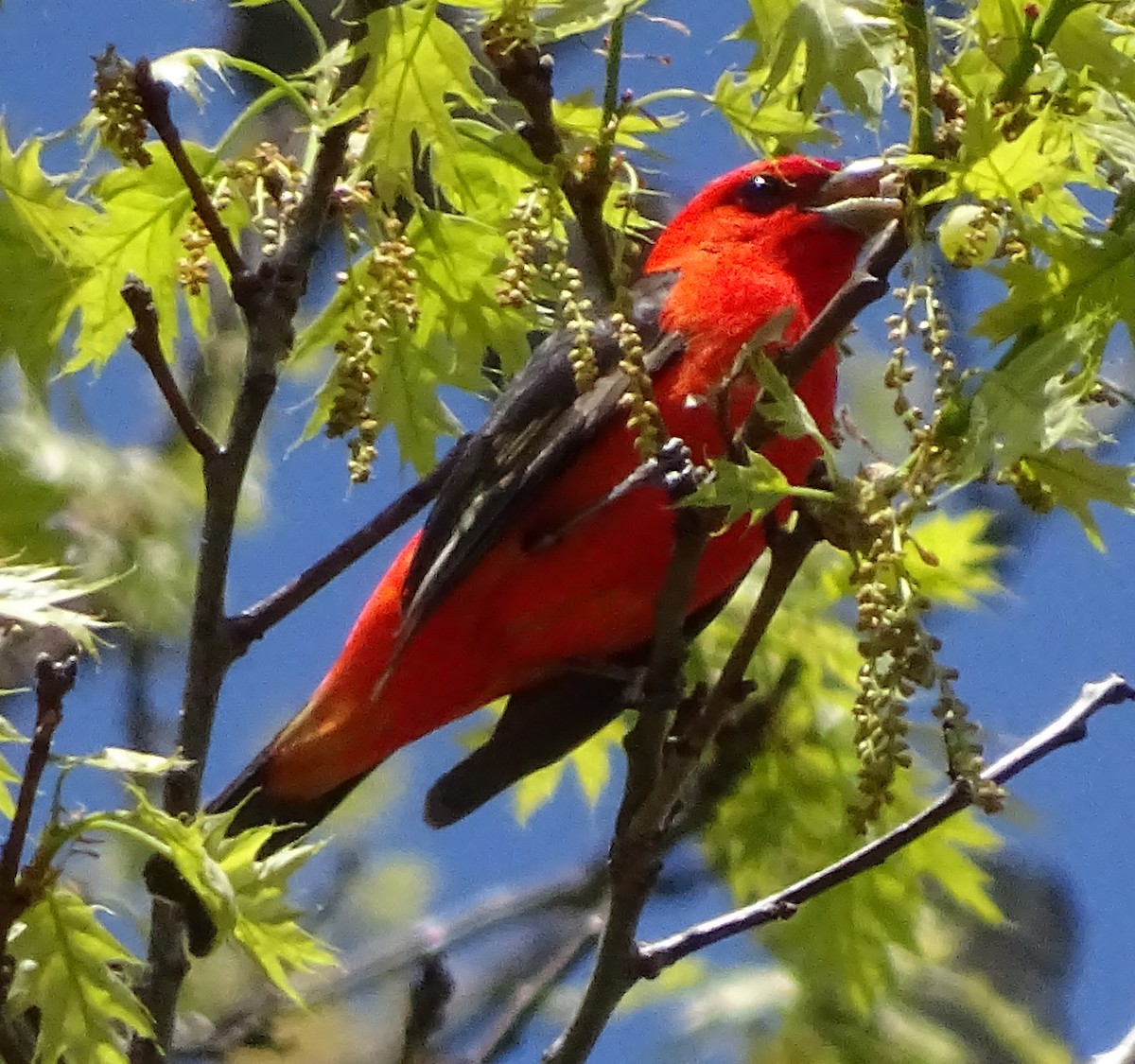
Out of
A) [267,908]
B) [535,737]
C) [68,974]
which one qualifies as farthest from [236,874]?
[535,737]

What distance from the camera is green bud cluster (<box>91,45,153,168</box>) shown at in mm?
1761

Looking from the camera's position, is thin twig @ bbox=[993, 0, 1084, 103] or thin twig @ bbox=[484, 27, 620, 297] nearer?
thin twig @ bbox=[993, 0, 1084, 103]

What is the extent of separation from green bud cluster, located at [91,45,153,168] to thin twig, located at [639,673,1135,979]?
3.37 ft

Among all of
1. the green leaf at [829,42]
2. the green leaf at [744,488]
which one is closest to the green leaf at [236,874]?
the green leaf at [744,488]

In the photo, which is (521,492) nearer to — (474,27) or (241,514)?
(474,27)

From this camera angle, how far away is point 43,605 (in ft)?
5.37

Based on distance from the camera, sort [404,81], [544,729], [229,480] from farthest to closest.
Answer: [544,729]
[229,480]
[404,81]

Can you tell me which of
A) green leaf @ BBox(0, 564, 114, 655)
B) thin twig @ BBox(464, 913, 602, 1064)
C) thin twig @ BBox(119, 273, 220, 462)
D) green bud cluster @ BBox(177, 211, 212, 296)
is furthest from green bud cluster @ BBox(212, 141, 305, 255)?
thin twig @ BBox(464, 913, 602, 1064)

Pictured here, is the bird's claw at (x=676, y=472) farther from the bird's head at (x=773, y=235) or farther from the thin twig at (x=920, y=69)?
the bird's head at (x=773, y=235)

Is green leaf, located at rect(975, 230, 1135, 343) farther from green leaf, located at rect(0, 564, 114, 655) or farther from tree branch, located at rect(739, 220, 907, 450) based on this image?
green leaf, located at rect(0, 564, 114, 655)

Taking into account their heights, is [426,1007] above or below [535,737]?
below

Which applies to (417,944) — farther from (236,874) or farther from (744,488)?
(744,488)

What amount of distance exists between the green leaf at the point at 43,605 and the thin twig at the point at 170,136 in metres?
0.43

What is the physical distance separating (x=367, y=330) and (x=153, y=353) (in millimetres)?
284
